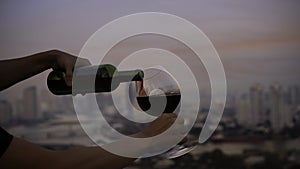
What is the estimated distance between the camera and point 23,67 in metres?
0.86

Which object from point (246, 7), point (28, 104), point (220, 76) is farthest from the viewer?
point (28, 104)

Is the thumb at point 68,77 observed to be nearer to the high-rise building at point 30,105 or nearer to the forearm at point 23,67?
the forearm at point 23,67

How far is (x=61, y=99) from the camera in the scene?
2457 millimetres

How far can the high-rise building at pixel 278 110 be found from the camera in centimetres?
229

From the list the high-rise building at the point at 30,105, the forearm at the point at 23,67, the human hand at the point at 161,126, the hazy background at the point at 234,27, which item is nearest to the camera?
the human hand at the point at 161,126

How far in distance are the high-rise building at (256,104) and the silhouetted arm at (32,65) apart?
1.60 metres

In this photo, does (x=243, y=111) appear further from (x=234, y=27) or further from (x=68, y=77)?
(x=68, y=77)

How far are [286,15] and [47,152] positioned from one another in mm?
1801

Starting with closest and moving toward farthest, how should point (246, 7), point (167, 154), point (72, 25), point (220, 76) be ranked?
point (167, 154)
point (220, 76)
point (246, 7)
point (72, 25)

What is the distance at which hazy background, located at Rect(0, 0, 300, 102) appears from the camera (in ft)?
7.30

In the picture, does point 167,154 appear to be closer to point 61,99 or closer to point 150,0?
point 150,0

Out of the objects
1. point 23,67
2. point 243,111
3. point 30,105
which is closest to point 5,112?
point 30,105

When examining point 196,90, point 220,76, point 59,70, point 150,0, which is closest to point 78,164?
point 59,70

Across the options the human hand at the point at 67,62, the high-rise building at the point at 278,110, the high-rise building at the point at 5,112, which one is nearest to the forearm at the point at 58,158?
the human hand at the point at 67,62
